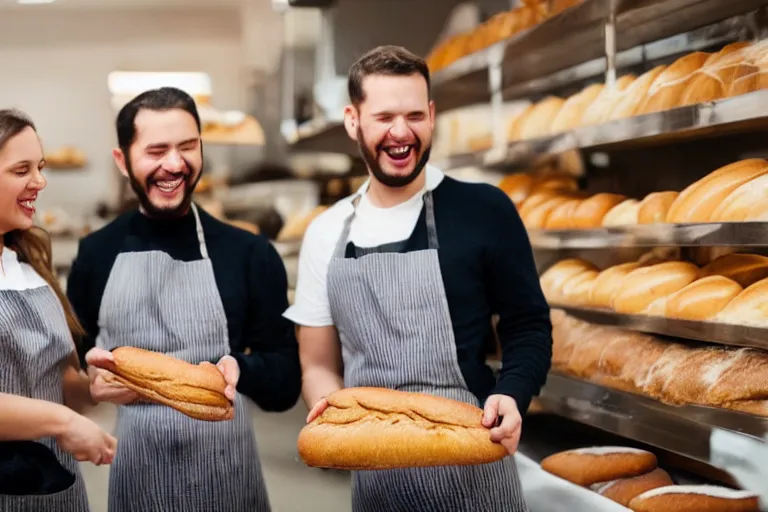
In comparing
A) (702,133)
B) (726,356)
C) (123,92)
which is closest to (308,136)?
(123,92)

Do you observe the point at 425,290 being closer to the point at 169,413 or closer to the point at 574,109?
the point at 169,413

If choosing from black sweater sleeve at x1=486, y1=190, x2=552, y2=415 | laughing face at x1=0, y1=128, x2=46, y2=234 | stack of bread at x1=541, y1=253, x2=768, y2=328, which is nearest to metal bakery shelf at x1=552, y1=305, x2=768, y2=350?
stack of bread at x1=541, y1=253, x2=768, y2=328

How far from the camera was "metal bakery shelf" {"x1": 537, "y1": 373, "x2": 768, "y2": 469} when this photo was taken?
2.05 metres

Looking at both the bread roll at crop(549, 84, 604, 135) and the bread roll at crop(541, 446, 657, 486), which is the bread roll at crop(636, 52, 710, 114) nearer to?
the bread roll at crop(549, 84, 604, 135)

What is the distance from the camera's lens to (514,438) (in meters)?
1.69

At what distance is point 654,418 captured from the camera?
231cm

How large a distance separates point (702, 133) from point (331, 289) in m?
1.11

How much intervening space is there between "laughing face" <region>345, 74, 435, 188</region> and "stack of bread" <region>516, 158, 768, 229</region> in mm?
739

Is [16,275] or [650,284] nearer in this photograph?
[16,275]

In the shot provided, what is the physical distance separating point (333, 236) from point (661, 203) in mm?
937

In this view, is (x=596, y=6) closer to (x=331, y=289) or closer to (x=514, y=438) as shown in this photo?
(x=331, y=289)

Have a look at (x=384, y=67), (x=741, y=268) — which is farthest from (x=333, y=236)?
(x=741, y=268)

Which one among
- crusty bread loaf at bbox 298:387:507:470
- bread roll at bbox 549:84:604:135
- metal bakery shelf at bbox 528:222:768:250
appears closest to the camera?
crusty bread loaf at bbox 298:387:507:470

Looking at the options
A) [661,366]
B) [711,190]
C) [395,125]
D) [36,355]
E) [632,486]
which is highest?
[395,125]
